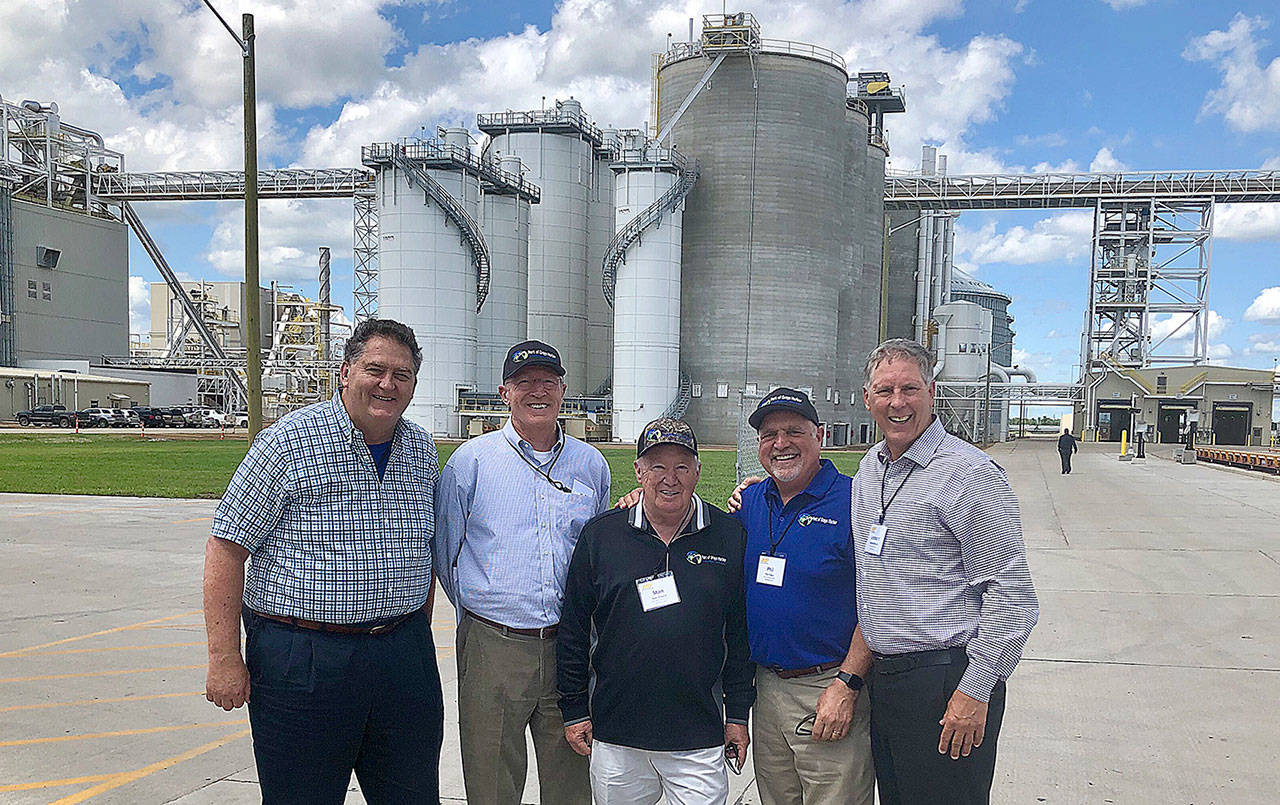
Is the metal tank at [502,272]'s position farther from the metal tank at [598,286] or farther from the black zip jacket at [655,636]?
the black zip jacket at [655,636]

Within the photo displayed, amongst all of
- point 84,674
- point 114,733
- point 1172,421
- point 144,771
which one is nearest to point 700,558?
point 144,771

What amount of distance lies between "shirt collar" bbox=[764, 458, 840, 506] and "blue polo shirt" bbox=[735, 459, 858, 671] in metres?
0.04

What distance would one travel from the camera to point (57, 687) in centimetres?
666

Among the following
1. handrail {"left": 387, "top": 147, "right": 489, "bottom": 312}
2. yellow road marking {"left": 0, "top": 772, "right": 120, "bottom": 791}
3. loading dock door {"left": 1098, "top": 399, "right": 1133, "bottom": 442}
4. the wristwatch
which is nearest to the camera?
the wristwatch

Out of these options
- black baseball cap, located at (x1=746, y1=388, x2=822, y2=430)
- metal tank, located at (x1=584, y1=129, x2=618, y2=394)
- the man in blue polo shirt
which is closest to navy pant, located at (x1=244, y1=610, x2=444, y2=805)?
the man in blue polo shirt

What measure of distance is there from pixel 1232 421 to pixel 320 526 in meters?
73.9

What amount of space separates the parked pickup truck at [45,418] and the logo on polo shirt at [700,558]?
6147 cm

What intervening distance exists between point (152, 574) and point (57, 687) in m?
4.96

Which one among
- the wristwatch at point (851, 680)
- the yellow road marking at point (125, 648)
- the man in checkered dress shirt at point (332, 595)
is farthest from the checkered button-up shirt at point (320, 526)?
the yellow road marking at point (125, 648)

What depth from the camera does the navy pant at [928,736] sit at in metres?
3.35

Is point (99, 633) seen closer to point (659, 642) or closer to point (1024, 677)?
point (659, 642)

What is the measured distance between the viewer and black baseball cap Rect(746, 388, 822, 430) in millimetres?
3713

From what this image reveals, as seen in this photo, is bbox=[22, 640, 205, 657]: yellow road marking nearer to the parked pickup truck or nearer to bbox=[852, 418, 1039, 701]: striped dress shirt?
bbox=[852, 418, 1039, 701]: striped dress shirt

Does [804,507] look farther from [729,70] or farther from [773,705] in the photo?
[729,70]
